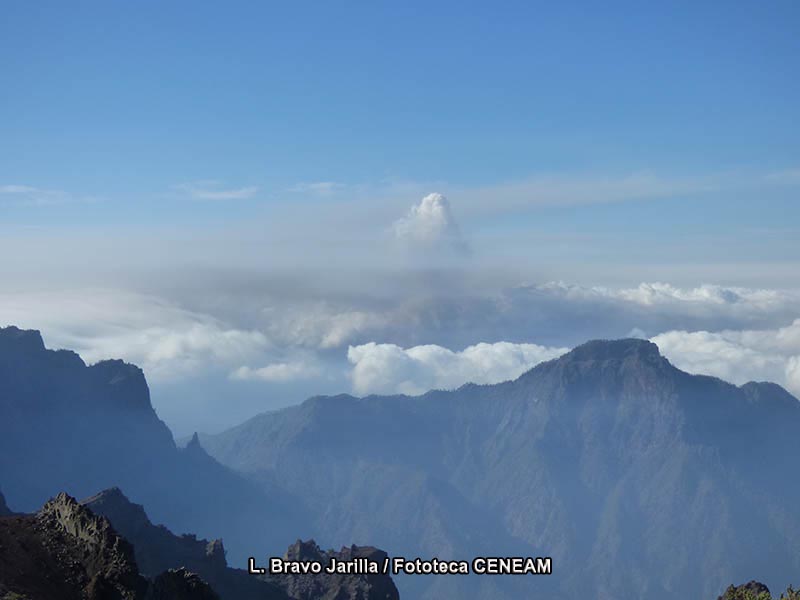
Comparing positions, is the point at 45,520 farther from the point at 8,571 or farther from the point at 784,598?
the point at 784,598

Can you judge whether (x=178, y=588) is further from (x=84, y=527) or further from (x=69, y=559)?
(x=69, y=559)

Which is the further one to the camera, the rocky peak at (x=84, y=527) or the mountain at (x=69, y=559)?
the rocky peak at (x=84, y=527)

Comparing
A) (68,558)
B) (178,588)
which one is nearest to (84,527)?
(68,558)

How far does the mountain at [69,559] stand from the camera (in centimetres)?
15900

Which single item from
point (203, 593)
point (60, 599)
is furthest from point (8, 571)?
point (203, 593)

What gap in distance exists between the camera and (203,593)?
623ft

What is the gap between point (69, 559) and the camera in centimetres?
16862

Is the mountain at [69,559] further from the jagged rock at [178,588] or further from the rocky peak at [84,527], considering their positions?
the jagged rock at [178,588]

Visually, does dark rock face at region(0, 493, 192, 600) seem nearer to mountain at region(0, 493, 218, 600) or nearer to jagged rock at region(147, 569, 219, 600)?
mountain at region(0, 493, 218, 600)

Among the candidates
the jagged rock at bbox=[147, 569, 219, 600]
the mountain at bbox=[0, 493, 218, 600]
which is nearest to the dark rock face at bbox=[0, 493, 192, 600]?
the mountain at bbox=[0, 493, 218, 600]

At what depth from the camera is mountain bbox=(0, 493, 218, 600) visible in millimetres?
159000

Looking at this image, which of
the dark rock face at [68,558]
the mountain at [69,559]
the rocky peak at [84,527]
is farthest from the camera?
the rocky peak at [84,527]

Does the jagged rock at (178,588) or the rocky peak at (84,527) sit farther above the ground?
the rocky peak at (84,527)

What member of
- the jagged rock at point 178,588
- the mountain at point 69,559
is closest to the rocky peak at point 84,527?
the mountain at point 69,559
